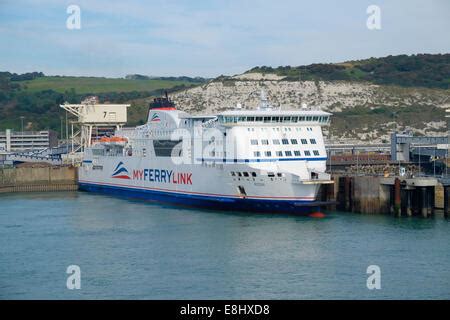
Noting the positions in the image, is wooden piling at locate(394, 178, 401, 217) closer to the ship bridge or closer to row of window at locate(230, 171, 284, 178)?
row of window at locate(230, 171, 284, 178)

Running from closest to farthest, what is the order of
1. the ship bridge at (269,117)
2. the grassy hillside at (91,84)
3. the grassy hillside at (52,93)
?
the ship bridge at (269,117)
the grassy hillside at (52,93)
the grassy hillside at (91,84)

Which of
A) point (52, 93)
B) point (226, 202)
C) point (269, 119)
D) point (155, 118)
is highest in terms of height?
point (52, 93)

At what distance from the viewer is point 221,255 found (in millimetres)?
27844

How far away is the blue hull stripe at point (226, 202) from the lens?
36188 mm

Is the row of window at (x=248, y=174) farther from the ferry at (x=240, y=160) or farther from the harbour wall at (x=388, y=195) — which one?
the harbour wall at (x=388, y=195)

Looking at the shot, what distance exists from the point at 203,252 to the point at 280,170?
31.4 ft

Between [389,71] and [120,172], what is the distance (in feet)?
216

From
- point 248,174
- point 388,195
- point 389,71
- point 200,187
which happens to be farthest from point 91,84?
point 388,195

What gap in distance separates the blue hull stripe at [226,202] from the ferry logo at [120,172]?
100 cm

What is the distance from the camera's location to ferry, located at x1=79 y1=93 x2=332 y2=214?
36.5m

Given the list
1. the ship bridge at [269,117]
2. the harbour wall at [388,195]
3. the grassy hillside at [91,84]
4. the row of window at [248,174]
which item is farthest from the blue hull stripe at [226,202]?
the grassy hillside at [91,84]

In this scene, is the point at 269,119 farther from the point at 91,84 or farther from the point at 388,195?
the point at 91,84

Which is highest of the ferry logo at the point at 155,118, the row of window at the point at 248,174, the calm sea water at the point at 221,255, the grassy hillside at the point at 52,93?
the grassy hillside at the point at 52,93
